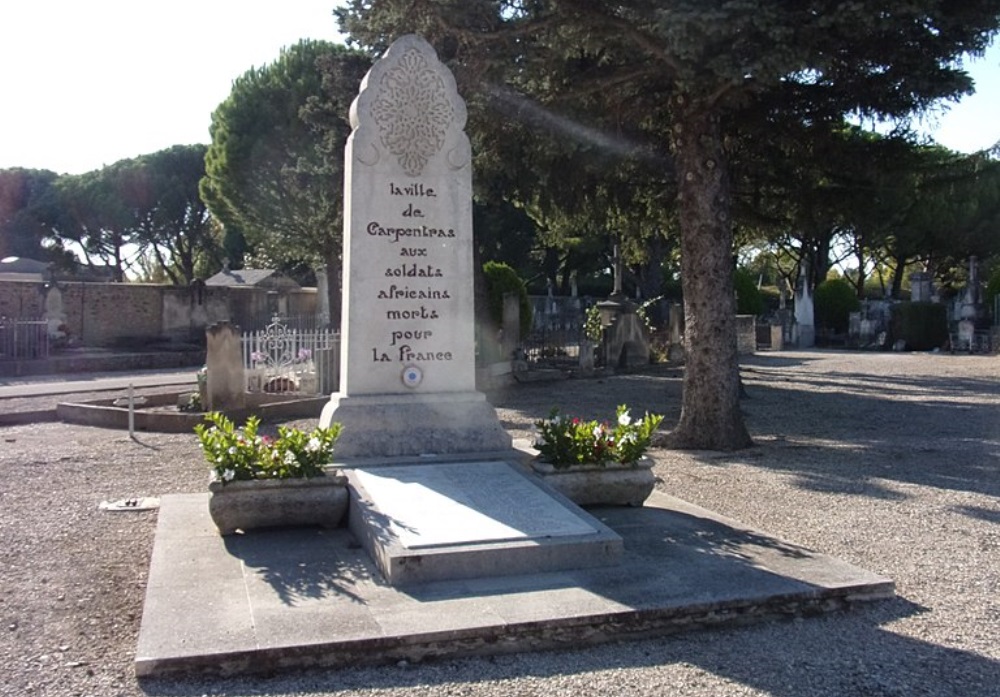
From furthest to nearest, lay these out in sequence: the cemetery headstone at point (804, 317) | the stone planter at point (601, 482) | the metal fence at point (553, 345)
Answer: the cemetery headstone at point (804, 317) → the metal fence at point (553, 345) → the stone planter at point (601, 482)

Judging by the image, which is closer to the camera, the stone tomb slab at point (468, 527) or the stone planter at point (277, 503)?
the stone tomb slab at point (468, 527)

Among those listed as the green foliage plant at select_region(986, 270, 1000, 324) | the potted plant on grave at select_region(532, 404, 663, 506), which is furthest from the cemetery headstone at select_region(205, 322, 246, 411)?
the green foliage plant at select_region(986, 270, 1000, 324)

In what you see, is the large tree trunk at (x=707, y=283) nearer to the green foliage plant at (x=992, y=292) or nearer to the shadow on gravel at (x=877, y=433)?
the shadow on gravel at (x=877, y=433)

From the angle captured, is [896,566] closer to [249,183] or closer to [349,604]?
[349,604]

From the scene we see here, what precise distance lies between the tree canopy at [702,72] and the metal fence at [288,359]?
214 inches

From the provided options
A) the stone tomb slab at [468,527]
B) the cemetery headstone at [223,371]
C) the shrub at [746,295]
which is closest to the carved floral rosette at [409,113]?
the stone tomb slab at [468,527]

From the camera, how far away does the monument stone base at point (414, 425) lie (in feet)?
22.0

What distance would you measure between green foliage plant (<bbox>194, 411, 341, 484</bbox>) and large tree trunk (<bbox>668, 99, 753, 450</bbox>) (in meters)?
5.94

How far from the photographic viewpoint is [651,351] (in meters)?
23.8

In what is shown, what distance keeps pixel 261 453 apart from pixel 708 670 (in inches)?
120

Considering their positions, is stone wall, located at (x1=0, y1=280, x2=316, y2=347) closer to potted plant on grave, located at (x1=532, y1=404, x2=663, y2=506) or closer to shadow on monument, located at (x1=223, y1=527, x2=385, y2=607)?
shadow on monument, located at (x1=223, y1=527, x2=385, y2=607)

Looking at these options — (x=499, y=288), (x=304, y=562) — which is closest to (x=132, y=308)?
(x=499, y=288)

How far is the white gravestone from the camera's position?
6.93 meters

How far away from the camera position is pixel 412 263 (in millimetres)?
7059
